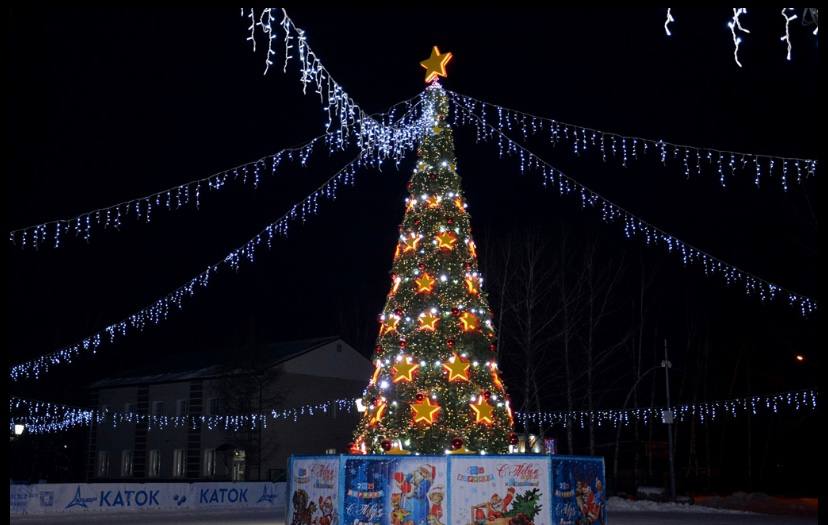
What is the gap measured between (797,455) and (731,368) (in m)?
5.91

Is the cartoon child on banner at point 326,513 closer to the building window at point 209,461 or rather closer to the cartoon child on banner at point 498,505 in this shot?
the cartoon child on banner at point 498,505

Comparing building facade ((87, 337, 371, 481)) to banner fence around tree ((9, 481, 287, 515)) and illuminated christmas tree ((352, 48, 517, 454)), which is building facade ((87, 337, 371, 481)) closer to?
banner fence around tree ((9, 481, 287, 515))

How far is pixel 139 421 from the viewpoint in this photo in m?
A: 46.7

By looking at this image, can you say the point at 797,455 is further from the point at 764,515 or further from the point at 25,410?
the point at 25,410

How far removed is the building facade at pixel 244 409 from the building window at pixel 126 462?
0.06 m

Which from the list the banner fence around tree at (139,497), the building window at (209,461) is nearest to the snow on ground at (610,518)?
the banner fence around tree at (139,497)

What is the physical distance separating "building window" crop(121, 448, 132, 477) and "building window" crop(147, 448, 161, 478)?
2.50 metres

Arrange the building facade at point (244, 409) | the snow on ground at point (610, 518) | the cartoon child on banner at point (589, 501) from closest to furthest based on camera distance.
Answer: the cartoon child on banner at point (589, 501) < the snow on ground at point (610, 518) < the building facade at point (244, 409)

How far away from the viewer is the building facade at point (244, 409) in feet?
135

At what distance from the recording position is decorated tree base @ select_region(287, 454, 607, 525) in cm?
1346

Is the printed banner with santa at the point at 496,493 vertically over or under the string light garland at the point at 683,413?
under

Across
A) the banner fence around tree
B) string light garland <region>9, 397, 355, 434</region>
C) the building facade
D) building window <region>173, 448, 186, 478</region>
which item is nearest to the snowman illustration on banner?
the banner fence around tree

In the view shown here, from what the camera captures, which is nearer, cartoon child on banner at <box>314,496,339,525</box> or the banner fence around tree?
cartoon child on banner at <box>314,496,339,525</box>

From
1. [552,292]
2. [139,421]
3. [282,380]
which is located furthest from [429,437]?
[139,421]
